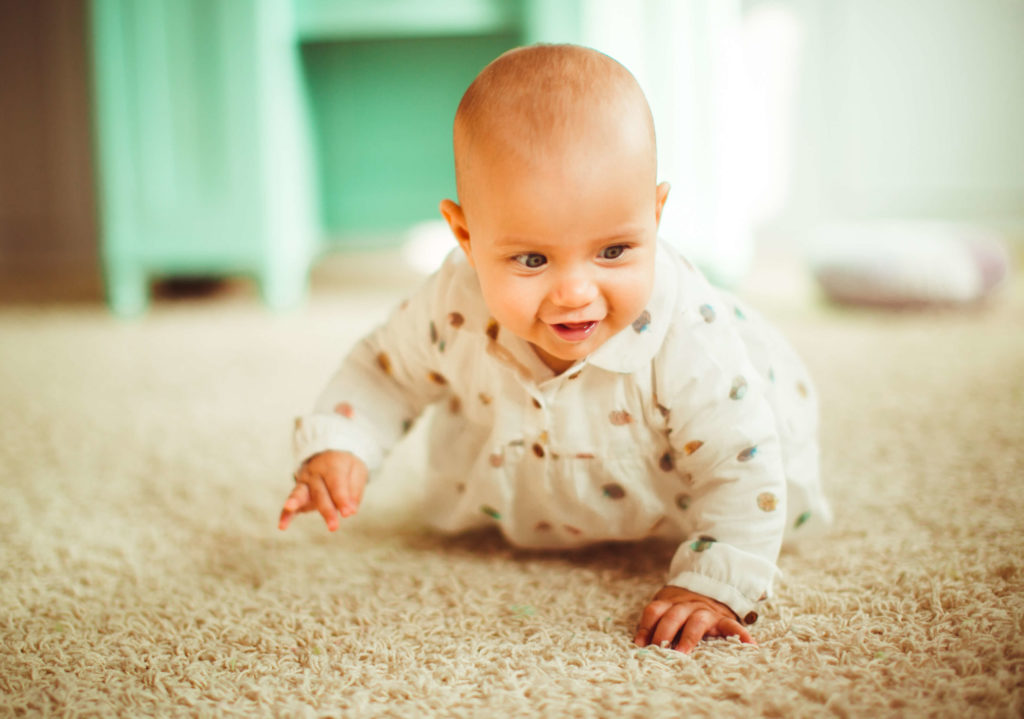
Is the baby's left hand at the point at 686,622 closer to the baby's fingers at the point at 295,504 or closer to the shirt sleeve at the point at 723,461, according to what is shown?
the shirt sleeve at the point at 723,461

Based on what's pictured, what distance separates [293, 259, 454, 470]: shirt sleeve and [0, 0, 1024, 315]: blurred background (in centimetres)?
107

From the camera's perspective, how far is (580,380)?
608mm

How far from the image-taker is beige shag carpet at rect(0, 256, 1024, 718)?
0.48 meters

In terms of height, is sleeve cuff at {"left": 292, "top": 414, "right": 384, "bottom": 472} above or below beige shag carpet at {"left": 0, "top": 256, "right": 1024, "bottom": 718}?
above

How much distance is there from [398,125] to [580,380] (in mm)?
1754

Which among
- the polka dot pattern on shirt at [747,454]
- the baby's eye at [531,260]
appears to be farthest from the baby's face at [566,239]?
the polka dot pattern on shirt at [747,454]

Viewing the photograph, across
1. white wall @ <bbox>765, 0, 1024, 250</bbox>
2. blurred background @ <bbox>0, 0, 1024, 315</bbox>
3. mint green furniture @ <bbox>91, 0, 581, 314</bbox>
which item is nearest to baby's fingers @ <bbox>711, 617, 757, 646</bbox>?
blurred background @ <bbox>0, 0, 1024, 315</bbox>

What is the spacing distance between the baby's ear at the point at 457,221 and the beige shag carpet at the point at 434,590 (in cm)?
24

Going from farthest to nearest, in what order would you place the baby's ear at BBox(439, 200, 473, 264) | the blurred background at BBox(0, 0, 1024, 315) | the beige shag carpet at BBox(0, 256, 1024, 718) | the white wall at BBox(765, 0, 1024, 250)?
the white wall at BBox(765, 0, 1024, 250), the blurred background at BBox(0, 0, 1024, 315), the baby's ear at BBox(439, 200, 473, 264), the beige shag carpet at BBox(0, 256, 1024, 718)

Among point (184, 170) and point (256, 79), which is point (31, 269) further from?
point (256, 79)

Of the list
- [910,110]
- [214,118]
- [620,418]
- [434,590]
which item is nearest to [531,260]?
[620,418]

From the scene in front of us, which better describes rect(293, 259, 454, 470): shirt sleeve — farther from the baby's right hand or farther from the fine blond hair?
the fine blond hair

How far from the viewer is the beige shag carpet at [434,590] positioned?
18.8 inches

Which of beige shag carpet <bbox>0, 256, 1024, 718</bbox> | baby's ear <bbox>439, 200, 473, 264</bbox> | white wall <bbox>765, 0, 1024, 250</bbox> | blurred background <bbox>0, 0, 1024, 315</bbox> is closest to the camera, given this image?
beige shag carpet <bbox>0, 256, 1024, 718</bbox>
